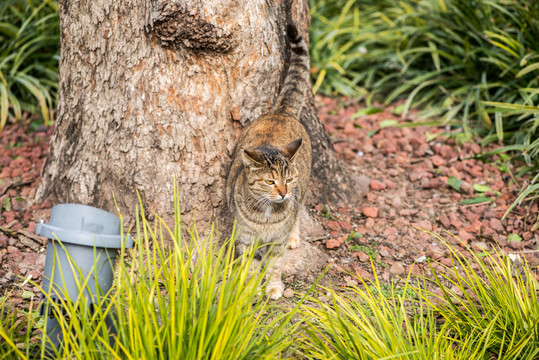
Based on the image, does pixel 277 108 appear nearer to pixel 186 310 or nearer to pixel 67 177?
pixel 67 177

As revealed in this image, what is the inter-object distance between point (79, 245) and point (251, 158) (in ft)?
3.89

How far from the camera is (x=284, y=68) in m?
3.66

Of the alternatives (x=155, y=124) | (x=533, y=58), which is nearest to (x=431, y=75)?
(x=533, y=58)

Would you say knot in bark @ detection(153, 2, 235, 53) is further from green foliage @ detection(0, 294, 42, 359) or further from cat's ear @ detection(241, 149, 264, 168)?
green foliage @ detection(0, 294, 42, 359)

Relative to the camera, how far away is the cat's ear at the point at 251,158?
3.01 metres

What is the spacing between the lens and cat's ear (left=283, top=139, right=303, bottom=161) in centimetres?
314

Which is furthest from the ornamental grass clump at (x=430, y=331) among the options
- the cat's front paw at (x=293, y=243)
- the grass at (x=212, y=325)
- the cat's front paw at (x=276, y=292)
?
the cat's front paw at (x=293, y=243)

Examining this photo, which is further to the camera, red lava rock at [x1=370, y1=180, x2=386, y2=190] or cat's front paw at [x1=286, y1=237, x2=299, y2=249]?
red lava rock at [x1=370, y1=180, x2=386, y2=190]

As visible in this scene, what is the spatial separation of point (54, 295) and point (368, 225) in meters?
2.50

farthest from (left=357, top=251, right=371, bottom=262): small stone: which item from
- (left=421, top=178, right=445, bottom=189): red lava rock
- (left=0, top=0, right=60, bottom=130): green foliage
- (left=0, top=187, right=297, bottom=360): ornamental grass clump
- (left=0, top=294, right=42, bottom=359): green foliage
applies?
(left=0, top=0, right=60, bottom=130): green foliage

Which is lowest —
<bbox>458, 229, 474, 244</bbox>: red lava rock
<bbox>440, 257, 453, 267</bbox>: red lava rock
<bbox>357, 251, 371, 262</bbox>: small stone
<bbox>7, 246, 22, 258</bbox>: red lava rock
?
<bbox>440, 257, 453, 267</bbox>: red lava rock

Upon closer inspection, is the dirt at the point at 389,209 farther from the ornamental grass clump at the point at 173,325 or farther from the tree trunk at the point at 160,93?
the ornamental grass clump at the point at 173,325

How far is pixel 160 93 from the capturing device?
3230 mm

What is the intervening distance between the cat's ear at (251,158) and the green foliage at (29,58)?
3.06m
